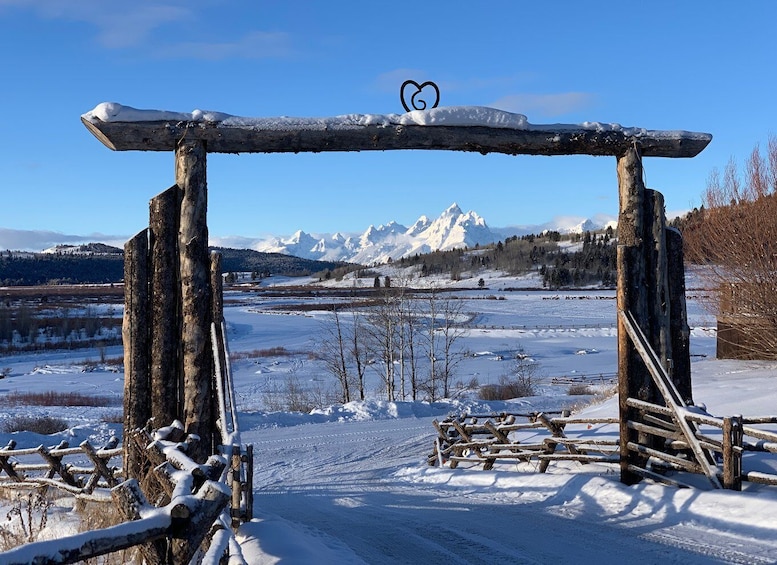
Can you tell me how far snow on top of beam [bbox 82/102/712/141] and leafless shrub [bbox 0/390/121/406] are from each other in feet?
79.6

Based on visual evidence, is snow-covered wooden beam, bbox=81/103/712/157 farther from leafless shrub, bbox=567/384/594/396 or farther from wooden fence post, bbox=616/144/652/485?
leafless shrub, bbox=567/384/594/396

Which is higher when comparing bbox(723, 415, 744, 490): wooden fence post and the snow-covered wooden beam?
the snow-covered wooden beam

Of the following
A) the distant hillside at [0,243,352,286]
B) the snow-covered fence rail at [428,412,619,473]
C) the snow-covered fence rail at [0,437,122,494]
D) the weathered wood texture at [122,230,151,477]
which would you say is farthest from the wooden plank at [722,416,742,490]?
the distant hillside at [0,243,352,286]

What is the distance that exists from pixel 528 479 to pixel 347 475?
497 centimetres

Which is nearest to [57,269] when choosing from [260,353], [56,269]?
[56,269]

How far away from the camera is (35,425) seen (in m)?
20.6

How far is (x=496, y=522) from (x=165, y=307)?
160 inches

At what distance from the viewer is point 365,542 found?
6805 millimetres

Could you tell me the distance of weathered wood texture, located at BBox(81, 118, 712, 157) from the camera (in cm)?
659

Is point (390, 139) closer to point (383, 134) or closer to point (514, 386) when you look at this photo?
point (383, 134)

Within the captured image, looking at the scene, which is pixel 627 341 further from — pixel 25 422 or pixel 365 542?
pixel 25 422

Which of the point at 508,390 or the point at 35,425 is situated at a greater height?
the point at 35,425

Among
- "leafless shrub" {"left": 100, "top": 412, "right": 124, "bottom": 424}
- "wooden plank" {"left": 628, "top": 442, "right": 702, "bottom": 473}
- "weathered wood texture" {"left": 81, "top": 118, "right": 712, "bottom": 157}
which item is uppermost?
"weathered wood texture" {"left": 81, "top": 118, "right": 712, "bottom": 157}

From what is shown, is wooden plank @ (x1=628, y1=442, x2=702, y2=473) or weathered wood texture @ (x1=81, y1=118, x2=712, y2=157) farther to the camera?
wooden plank @ (x1=628, y1=442, x2=702, y2=473)
